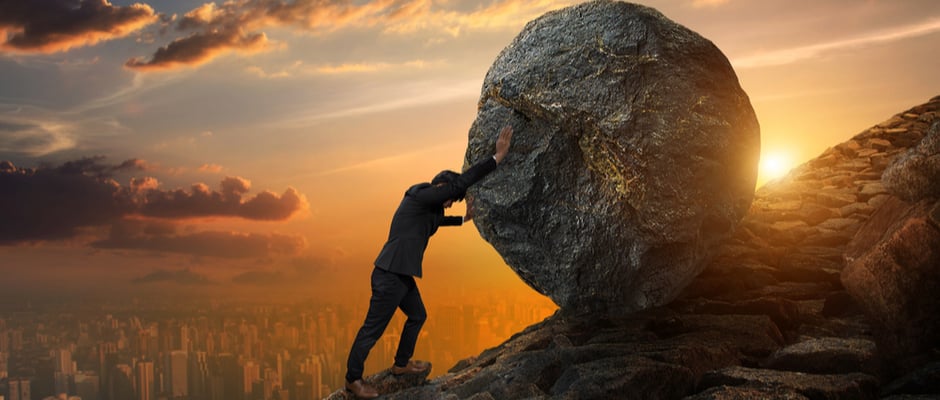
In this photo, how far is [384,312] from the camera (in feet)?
27.7

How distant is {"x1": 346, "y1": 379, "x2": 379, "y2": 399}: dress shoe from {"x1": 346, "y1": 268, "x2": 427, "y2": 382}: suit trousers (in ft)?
0.20

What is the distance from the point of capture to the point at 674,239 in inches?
346

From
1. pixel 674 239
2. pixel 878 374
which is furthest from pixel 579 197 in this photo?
pixel 878 374

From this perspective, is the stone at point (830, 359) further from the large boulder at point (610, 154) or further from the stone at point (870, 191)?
the stone at point (870, 191)

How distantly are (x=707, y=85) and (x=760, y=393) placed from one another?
12.6 ft

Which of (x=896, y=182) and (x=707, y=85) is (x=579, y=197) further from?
(x=896, y=182)

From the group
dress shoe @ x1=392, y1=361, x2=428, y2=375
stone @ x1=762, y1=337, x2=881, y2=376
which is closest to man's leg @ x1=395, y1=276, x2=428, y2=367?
dress shoe @ x1=392, y1=361, x2=428, y2=375

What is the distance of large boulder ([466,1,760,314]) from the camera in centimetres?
846

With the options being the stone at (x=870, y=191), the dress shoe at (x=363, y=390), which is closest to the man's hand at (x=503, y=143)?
the dress shoe at (x=363, y=390)

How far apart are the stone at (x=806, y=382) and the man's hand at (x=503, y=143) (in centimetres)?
323

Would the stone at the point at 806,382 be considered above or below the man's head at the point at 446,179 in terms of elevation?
below

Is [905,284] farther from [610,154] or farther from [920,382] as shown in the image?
[610,154]

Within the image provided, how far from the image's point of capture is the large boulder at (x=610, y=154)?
333 inches

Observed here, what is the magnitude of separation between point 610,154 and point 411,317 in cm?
281
